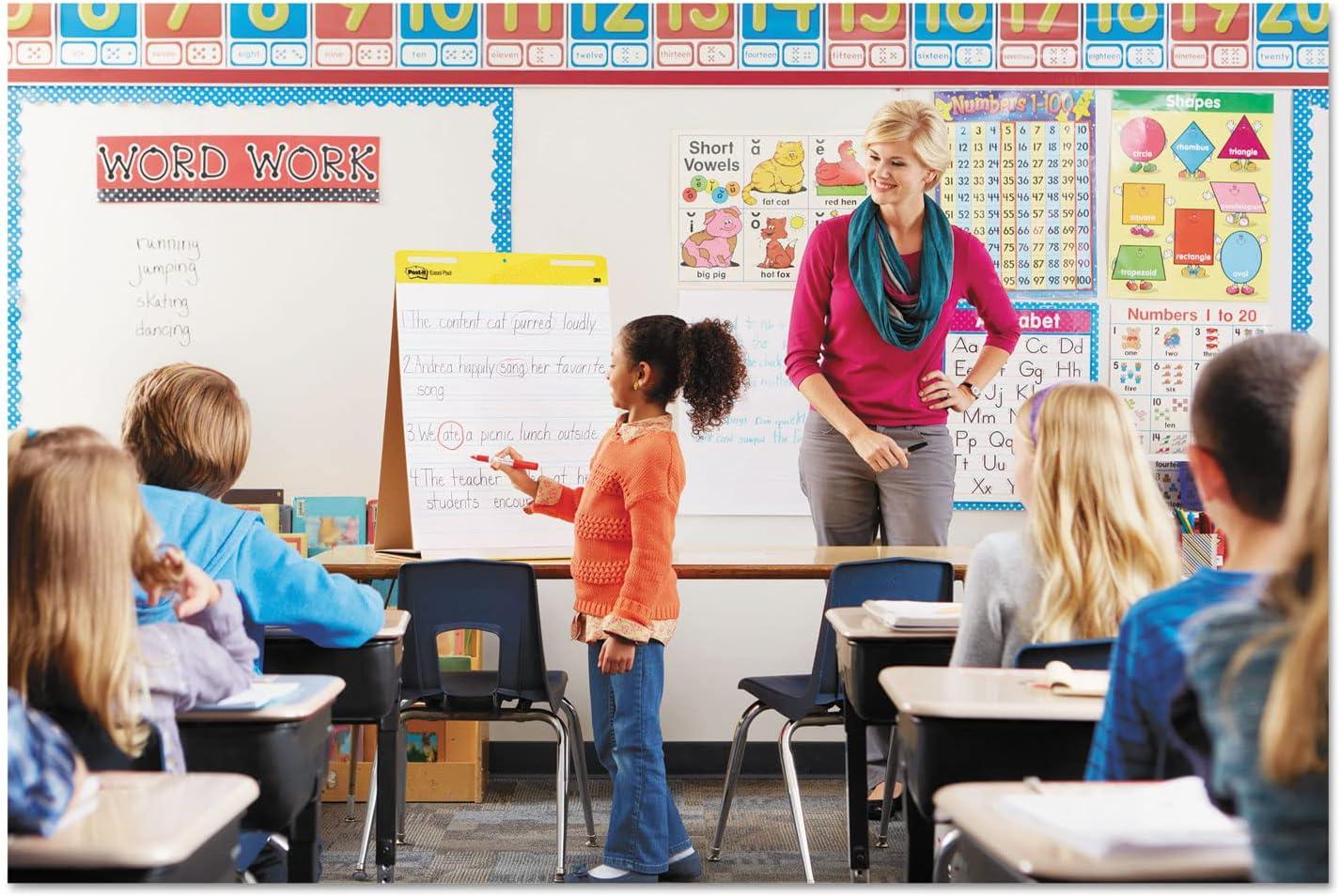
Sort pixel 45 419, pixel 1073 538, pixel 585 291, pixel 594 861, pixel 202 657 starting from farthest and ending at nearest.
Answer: pixel 45 419, pixel 585 291, pixel 594 861, pixel 1073 538, pixel 202 657

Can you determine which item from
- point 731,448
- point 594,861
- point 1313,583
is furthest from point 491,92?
point 1313,583

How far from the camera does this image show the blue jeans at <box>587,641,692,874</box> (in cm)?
245

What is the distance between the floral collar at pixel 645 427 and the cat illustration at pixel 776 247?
5.01 ft

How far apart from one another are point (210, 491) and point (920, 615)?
45.9 inches

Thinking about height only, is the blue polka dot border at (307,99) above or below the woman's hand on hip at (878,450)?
above

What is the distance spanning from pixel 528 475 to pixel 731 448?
1118 millimetres

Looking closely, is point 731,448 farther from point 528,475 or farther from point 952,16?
point 952,16

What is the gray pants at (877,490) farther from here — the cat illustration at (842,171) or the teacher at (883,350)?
the cat illustration at (842,171)

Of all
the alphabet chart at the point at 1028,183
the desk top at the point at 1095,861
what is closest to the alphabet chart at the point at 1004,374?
the alphabet chart at the point at 1028,183

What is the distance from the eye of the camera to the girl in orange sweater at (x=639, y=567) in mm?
2408

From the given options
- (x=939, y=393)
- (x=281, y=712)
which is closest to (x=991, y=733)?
(x=281, y=712)

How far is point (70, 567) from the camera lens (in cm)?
118

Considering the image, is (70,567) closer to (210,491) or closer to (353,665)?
(210,491)

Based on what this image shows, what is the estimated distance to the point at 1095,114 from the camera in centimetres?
393
